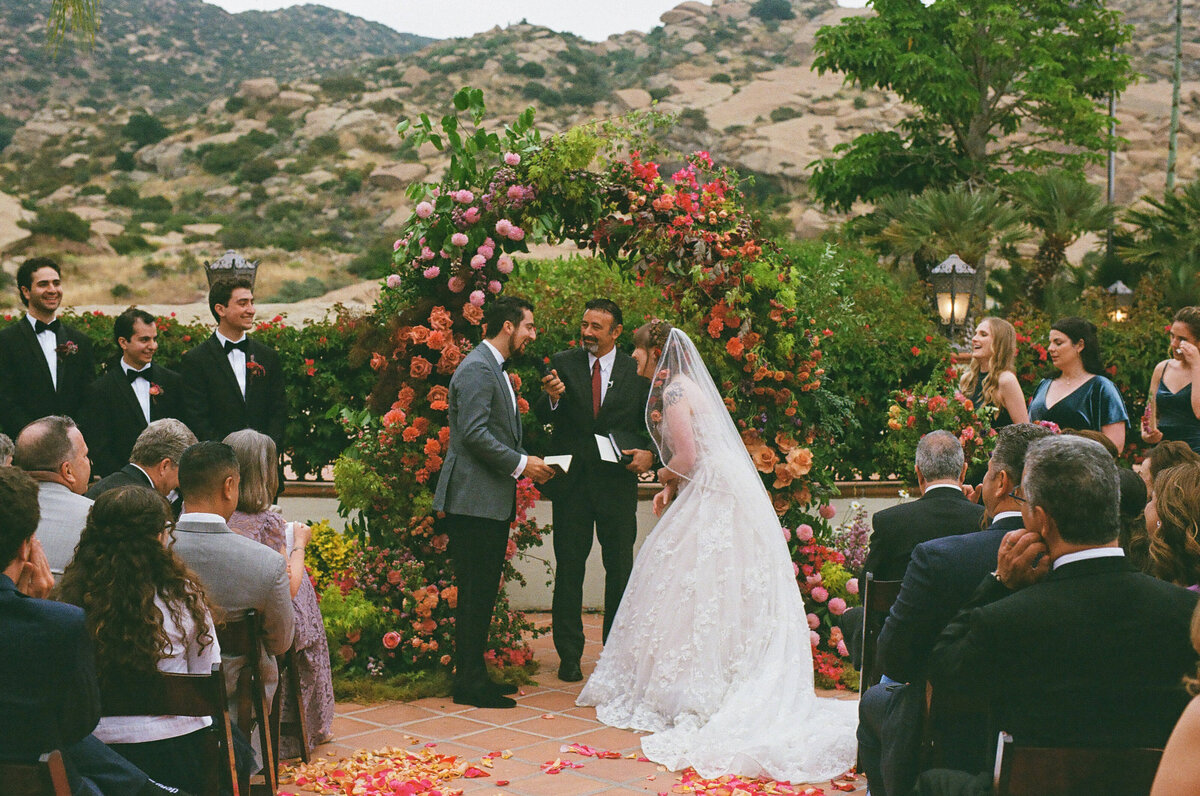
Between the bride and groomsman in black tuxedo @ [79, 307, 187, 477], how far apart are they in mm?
2965

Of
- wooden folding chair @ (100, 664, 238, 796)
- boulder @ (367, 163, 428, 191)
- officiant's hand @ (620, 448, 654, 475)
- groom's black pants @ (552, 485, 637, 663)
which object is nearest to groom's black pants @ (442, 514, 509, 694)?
groom's black pants @ (552, 485, 637, 663)

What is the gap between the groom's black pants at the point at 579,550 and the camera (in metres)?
6.13

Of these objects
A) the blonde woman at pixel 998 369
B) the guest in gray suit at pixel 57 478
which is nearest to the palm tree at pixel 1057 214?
the blonde woman at pixel 998 369

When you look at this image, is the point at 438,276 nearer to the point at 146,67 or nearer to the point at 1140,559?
the point at 1140,559

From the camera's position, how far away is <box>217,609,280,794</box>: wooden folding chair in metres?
3.53

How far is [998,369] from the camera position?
633 cm

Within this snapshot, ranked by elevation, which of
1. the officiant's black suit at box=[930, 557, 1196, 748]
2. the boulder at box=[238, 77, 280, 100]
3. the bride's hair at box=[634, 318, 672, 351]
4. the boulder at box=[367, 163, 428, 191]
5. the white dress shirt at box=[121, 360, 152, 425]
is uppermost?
the boulder at box=[238, 77, 280, 100]

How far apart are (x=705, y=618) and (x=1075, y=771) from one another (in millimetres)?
2870

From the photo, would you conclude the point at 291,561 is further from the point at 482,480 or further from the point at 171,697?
the point at 482,480

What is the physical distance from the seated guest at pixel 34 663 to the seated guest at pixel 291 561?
1.48 meters

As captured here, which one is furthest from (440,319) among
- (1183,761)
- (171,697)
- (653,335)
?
(1183,761)

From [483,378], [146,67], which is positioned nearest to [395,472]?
[483,378]

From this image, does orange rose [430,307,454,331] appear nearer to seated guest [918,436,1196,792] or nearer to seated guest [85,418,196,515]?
seated guest [85,418,196,515]

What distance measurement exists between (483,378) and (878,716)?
2845mm
